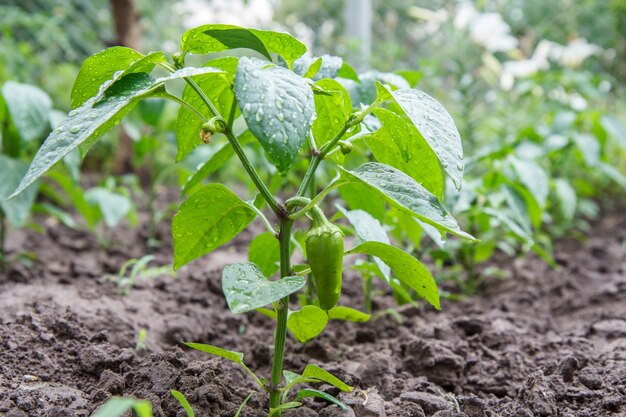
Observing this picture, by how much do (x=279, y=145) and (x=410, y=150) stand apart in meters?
0.34

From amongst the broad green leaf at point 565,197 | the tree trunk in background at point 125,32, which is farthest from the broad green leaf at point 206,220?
the tree trunk in background at point 125,32

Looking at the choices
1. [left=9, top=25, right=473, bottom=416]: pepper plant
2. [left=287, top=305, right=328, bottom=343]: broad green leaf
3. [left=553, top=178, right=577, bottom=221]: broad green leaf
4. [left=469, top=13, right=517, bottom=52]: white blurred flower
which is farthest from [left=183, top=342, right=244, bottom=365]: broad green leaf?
[left=469, top=13, right=517, bottom=52]: white blurred flower

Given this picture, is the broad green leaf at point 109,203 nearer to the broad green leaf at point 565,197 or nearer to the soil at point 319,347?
the soil at point 319,347

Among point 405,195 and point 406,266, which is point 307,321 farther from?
point 405,195

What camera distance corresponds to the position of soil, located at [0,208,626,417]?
1.12m

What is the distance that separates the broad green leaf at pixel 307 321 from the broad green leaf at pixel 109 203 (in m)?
1.20

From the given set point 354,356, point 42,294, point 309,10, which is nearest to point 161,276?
point 42,294

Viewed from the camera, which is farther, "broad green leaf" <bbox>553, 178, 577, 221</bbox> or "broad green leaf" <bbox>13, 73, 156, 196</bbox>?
"broad green leaf" <bbox>553, 178, 577, 221</bbox>

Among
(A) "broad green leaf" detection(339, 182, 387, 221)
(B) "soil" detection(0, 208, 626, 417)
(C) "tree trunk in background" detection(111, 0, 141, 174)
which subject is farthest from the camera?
(C) "tree trunk in background" detection(111, 0, 141, 174)

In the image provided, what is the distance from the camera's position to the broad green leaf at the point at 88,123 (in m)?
0.79

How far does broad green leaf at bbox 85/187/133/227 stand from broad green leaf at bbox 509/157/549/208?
134cm

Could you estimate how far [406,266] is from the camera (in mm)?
948

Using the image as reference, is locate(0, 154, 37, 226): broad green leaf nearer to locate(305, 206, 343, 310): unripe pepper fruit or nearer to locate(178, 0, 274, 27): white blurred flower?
locate(305, 206, 343, 310): unripe pepper fruit

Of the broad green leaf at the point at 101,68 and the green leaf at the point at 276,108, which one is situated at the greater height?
the broad green leaf at the point at 101,68
